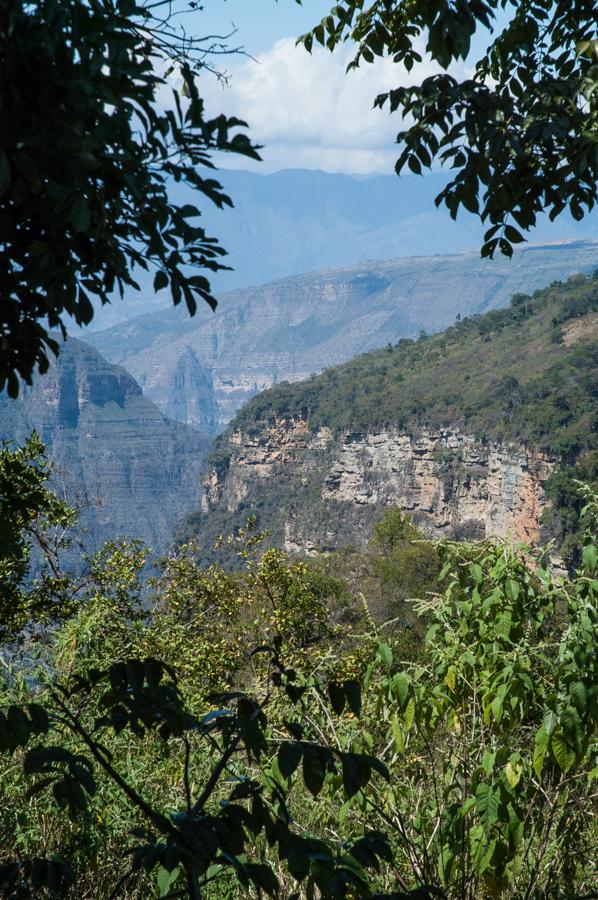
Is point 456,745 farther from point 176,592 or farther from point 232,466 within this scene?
point 232,466

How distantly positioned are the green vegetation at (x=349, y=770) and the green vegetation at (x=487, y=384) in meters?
33.9

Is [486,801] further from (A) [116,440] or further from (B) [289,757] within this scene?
(A) [116,440]

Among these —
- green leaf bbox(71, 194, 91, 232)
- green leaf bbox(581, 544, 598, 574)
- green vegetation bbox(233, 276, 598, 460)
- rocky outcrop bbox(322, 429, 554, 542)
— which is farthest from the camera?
rocky outcrop bbox(322, 429, 554, 542)

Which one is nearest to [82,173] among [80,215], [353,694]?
[80,215]

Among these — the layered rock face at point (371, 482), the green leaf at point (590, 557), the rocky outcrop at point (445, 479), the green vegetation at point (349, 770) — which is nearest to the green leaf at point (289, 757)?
the green vegetation at point (349, 770)

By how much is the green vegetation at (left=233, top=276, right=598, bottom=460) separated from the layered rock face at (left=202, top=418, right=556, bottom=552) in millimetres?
926

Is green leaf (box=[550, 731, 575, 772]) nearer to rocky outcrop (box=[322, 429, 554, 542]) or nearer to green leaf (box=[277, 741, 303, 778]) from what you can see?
green leaf (box=[277, 741, 303, 778])

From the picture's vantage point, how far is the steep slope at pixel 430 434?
3994 centimetres

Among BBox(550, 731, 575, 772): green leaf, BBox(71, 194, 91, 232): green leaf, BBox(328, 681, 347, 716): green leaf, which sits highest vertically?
BBox(71, 194, 91, 232): green leaf

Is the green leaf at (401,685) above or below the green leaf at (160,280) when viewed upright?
below

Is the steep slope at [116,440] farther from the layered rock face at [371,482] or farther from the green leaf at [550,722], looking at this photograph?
the green leaf at [550,722]

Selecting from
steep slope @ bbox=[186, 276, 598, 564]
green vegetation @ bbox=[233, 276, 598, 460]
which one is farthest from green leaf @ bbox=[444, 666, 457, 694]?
steep slope @ bbox=[186, 276, 598, 564]

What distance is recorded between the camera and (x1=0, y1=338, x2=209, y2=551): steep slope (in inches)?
4449

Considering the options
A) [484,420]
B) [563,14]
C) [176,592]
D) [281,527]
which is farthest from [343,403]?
[563,14]
